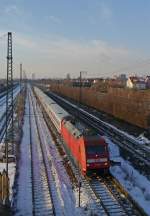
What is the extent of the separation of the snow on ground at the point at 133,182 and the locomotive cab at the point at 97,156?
3.92 feet

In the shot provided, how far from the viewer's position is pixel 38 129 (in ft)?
129

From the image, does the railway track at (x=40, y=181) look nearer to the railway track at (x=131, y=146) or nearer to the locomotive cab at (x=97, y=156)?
the locomotive cab at (x=97, y=156)

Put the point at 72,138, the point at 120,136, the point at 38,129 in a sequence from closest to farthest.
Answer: the point at 72,138, the point at 120,136, the point at 38,129

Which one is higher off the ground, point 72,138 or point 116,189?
point 72,138

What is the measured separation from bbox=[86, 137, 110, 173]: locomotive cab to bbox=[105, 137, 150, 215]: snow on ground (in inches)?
47.0

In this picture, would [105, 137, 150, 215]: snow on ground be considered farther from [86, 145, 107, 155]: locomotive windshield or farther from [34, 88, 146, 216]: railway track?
[86, 145, 107, 155]: locomotive windshield

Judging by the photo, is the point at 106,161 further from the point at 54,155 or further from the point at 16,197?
the point at 54,155

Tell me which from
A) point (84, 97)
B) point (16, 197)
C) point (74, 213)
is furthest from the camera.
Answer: point (84, 97)

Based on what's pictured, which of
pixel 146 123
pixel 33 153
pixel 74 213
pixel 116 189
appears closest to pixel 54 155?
pixel 33 153

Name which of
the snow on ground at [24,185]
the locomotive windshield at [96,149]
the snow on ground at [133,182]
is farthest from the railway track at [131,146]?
the snow on ground at [24,185]

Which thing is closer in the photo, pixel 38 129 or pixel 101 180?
pixel 101 180

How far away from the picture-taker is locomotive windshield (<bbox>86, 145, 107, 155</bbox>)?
65.3 feet

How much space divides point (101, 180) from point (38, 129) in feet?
65.8

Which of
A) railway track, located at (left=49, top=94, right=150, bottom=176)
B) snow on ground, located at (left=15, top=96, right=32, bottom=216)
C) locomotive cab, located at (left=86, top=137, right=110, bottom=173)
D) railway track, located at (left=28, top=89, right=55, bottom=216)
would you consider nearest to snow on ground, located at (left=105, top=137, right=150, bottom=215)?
railway track, located at (left=49, top=94, right=150, bottom=176)
